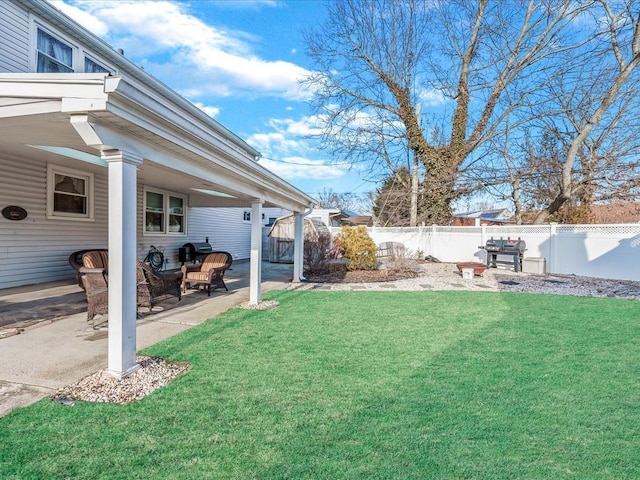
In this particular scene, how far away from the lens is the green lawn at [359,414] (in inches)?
85.3

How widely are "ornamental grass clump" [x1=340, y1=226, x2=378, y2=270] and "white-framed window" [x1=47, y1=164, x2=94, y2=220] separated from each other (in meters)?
7.32

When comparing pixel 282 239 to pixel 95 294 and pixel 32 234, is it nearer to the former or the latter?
pixel 32 234

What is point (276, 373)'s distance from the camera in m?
3.56

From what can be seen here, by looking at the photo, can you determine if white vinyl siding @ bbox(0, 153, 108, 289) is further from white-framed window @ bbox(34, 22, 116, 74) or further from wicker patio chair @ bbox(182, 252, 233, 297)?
wicker patio chair @ bbox(182, 252, 233, 297)

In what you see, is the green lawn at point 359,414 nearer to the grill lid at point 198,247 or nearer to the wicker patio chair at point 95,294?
the wicker patio chair at point 95,294

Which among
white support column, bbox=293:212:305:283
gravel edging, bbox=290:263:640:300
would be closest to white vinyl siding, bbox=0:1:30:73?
white support column, bbox=293:212:305:283

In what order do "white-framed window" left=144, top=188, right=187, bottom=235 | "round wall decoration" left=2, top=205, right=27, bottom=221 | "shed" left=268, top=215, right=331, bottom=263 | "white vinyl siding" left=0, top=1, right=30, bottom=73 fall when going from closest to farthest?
"white vinyl siding" left=0, top=1, right=30, bottom=73
"round wall decoration" left=2, top=205, right=27, bottom=221
"white-framed window" left=144, top=188, right=187, bottom=235
"shed" left=268, top=215, right=331, bottom=263

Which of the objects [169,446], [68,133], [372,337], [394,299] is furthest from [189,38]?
[169,446]

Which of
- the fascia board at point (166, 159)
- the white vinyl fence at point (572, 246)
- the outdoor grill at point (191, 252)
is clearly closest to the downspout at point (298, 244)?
the fascia board at point (166, 159)

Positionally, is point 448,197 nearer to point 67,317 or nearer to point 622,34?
point 622,34

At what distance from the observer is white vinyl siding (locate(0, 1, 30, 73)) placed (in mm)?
6379

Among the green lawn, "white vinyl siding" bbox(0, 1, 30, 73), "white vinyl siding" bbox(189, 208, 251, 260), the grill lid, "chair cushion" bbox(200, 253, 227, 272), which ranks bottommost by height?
the green lawn

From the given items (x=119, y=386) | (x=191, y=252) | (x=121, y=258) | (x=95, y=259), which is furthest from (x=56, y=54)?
(x=119, y=386)

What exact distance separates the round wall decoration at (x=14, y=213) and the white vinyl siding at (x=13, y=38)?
8.13 ft
